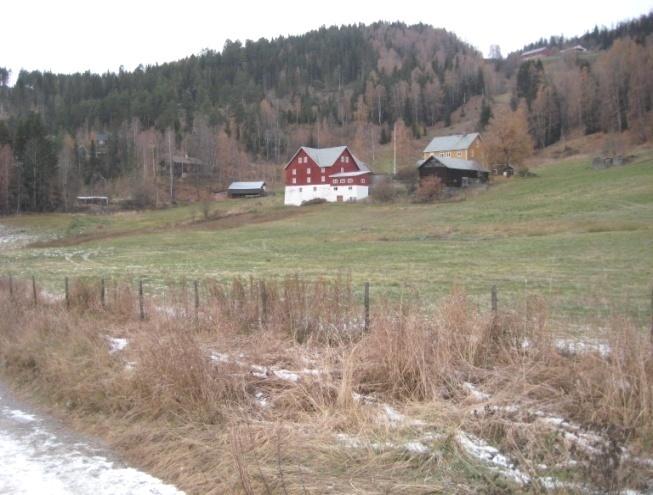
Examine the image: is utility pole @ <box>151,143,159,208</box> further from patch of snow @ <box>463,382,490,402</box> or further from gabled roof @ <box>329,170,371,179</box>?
patch of snow @ <box>463,382,490,402</box>

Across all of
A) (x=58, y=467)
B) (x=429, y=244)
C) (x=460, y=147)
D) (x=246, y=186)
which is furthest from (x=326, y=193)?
(x=58, y=467)

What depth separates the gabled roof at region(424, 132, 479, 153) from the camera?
9981cm

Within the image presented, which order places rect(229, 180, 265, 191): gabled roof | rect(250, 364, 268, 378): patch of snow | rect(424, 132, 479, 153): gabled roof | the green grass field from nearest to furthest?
1. rect(250, 364, 268, 378): patch of snow
2. the green grass field
3. rect(229, 180, 265, 191): gabled roof
4. rect(424, 132, 479, 153): gabled roof

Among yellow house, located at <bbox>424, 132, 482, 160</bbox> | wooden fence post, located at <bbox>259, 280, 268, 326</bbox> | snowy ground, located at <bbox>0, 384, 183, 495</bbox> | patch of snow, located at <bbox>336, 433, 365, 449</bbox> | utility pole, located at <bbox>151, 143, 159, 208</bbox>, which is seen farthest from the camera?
yellow house, located at <bbox>424, 132, 482, 160</bbox>

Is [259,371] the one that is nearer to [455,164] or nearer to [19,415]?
[19,415]

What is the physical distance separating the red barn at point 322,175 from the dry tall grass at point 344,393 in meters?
72.2

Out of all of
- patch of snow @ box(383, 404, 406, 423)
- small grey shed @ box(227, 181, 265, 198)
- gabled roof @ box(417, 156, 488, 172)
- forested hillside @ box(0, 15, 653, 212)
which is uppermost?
forested hillside @ box(0, 15, 653, 212)

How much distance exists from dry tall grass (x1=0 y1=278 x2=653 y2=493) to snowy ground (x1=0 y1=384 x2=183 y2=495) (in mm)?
308

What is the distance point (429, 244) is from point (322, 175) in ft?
164

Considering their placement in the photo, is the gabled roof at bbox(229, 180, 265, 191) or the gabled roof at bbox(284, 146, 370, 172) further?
the gabled roof at bbox(229, 180, 265, 191)

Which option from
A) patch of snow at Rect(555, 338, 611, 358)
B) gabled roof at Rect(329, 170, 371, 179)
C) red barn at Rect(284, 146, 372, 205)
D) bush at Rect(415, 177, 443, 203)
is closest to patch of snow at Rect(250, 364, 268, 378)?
patch of snow at Rect(555, 338, 611, 358)

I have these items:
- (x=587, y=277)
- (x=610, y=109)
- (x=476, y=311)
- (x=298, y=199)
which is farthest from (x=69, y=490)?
(x=610, y=109)

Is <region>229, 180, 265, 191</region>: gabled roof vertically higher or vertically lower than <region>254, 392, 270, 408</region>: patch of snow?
higher

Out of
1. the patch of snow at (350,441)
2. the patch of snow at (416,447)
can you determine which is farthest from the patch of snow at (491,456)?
the patch of snow at (350,441)
